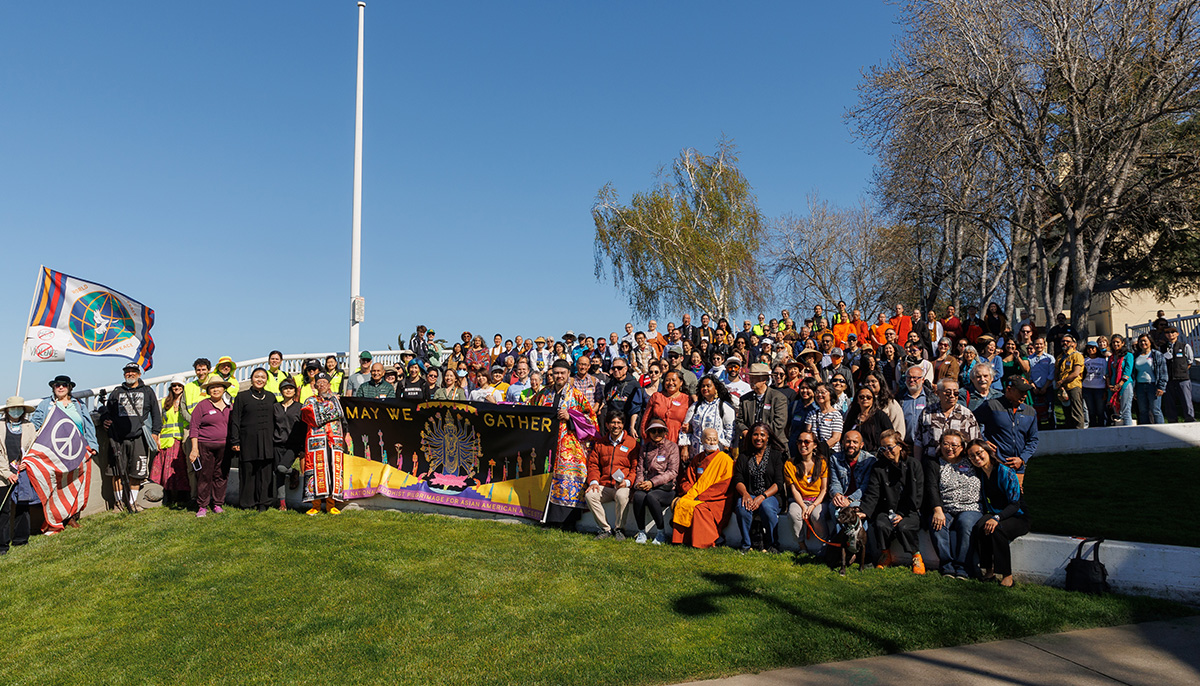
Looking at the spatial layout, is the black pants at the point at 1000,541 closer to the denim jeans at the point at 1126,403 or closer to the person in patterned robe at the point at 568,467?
the person in patterned robe at the point at 568,467

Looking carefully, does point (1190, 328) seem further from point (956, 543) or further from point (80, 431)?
point (80, 431)

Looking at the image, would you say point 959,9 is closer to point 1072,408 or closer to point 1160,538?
point 1072,408

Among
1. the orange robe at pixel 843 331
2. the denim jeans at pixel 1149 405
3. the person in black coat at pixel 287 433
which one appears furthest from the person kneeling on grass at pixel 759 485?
the orange robe at pixel 843 331

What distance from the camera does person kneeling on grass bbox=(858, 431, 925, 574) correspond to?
7.01m

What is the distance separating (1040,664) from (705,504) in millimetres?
3695

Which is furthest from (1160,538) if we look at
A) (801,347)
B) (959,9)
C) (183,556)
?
(959,9)

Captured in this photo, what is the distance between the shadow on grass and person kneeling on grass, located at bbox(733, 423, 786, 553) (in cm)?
98

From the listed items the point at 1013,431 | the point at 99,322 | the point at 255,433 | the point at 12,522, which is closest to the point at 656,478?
the point at 1013,431

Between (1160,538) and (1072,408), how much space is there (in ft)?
19.1

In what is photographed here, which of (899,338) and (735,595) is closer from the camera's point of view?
(735,595)

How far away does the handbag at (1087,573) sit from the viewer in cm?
617

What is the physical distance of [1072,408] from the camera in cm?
1207

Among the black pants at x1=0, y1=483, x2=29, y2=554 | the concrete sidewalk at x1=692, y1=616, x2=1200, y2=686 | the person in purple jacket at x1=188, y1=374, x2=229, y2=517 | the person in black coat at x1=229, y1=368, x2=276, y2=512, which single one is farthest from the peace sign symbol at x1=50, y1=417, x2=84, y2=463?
the concrete sidewalk at x1=692, y1=616, x2=1200, y2=686

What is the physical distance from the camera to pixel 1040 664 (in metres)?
4.96
